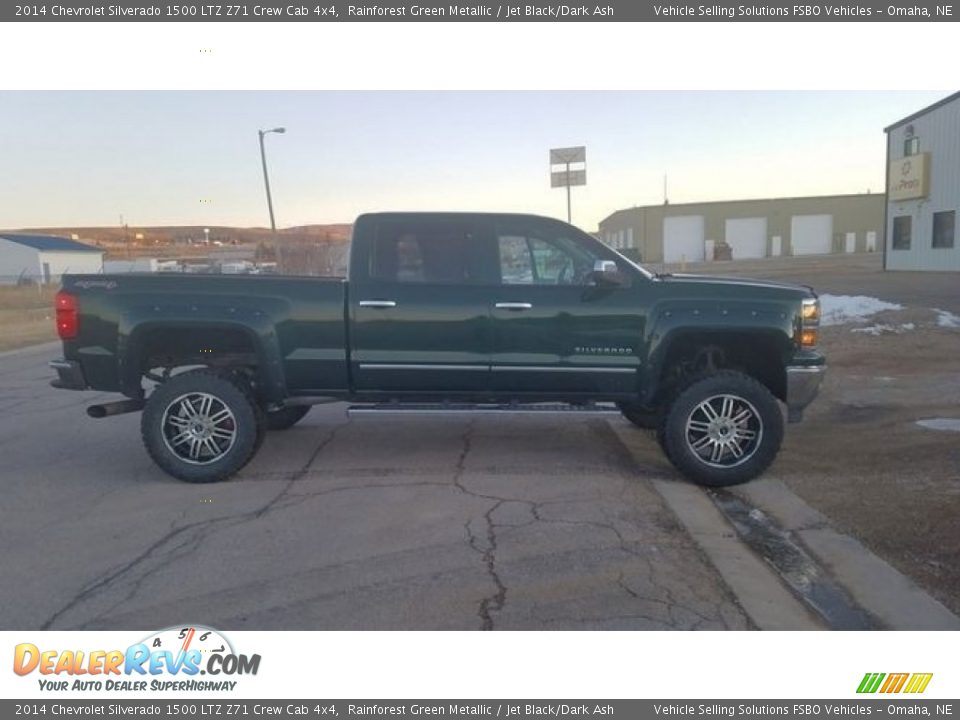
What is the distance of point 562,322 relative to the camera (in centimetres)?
589

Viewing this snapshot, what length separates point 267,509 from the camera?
209 inches

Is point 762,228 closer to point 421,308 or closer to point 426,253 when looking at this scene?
point 426,253

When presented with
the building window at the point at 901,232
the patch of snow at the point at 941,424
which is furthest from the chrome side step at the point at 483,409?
the building window at the point at 901,232

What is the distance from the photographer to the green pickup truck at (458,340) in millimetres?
5770

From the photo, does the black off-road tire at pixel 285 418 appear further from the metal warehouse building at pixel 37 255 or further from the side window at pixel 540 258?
the metal warehouse building at pixel 37 255

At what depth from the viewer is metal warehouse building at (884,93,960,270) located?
27.2m

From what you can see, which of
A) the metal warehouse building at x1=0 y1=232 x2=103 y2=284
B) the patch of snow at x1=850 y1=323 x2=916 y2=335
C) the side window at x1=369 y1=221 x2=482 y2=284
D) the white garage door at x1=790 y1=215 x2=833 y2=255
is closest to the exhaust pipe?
the side window at x1=369 y1=221 x2=482 y2=284

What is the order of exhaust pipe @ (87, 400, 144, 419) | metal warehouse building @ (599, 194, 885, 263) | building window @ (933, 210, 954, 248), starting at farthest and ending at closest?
metal warehouse building @ (599, 194, 885, 263), building window @ (933, 210, 954, 248), exhaust pipe @ (87, 400, 144, 419)

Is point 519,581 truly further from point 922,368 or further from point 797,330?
point 922,368

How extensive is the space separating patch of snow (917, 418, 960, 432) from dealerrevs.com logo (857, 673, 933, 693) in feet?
14.3

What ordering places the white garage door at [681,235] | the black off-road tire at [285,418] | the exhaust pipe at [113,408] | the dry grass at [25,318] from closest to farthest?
the exhaust pipe at [113,408] → the black off-road tire at [285,418] → the dry grass at [25,318] → the white garage door at [681,235]

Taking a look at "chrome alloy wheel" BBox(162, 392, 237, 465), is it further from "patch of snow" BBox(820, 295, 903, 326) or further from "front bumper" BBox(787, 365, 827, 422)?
"patch of snow" BBox(820, 295, 903, 326)

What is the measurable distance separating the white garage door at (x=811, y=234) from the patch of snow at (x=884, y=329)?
183ft

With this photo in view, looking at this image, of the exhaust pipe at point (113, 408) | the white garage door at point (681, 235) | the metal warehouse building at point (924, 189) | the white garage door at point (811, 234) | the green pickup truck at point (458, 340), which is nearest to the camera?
the green pickup truck at point (458, 340)
